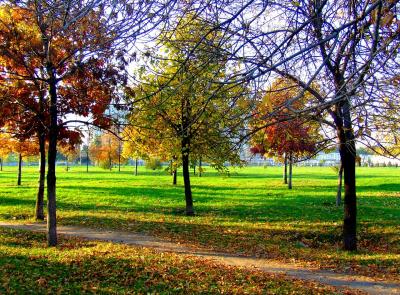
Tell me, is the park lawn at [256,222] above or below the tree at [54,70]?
below

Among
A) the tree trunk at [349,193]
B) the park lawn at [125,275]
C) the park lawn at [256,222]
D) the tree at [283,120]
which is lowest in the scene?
the park lawn at [256,222]

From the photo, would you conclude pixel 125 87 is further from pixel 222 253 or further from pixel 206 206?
pixel 206 206

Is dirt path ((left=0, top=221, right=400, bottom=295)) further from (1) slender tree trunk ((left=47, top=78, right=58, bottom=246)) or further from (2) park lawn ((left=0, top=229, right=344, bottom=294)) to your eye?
(1) slender tree trunk ((left=47, top=78, right=58, bottom=246))

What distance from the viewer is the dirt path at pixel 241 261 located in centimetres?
746

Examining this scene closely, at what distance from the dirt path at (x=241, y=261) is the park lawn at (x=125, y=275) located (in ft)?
1.78

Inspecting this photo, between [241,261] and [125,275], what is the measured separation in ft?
9.55

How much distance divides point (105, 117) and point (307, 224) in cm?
789

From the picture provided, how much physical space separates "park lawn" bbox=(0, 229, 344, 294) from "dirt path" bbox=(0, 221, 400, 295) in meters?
0.54

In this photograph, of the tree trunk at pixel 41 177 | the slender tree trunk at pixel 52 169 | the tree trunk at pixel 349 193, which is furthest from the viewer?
the tree trunk at pixel 41 177

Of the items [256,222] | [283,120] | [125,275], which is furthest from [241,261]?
[256,222]

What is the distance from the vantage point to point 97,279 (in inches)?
283

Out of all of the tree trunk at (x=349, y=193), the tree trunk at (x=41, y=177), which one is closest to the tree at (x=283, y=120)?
the tree trunk at (x=349, y=193)

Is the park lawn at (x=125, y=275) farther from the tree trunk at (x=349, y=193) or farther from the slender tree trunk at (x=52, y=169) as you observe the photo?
the tree trunk at (x=349, y=193)

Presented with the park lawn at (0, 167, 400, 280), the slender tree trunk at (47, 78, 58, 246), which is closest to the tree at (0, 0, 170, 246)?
the slender tree trunk at (47, 78, 58, 246)
